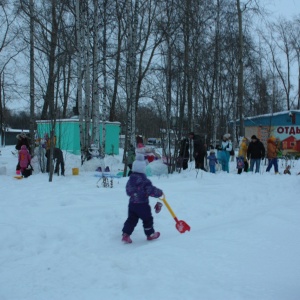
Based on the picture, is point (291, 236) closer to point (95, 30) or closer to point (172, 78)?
point (172, 78)

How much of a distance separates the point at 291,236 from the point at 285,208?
1980 millimetres

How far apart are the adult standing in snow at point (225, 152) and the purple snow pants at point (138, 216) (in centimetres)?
827

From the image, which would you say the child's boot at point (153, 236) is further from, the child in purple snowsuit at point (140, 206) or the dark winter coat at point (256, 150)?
the dark winter coat at point (256, 150)

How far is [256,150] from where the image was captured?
13.2 meters

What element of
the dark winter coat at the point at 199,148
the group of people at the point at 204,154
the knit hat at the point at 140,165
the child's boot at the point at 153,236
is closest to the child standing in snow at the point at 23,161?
the group of people at the point at 204,154

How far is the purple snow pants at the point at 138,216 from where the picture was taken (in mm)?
5477

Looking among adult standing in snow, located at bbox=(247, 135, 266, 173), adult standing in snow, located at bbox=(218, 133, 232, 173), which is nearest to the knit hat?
adult standing in snow, located at bbox=(218, 133, 232, 173)

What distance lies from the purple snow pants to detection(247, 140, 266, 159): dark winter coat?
8.55 meters

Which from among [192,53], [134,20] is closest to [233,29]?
[192,53]

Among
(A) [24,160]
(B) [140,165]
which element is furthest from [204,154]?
(B) [140,165]

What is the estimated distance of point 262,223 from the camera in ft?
18.7

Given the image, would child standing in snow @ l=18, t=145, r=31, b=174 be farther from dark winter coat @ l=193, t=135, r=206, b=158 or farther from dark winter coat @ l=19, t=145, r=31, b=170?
dark winter coat @ l=193, t=135, r=206, b=158

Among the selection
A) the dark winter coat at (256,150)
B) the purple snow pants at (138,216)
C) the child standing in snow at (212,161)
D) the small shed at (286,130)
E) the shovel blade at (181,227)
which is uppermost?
the small shed at (286,130)

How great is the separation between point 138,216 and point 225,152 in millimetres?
8408
